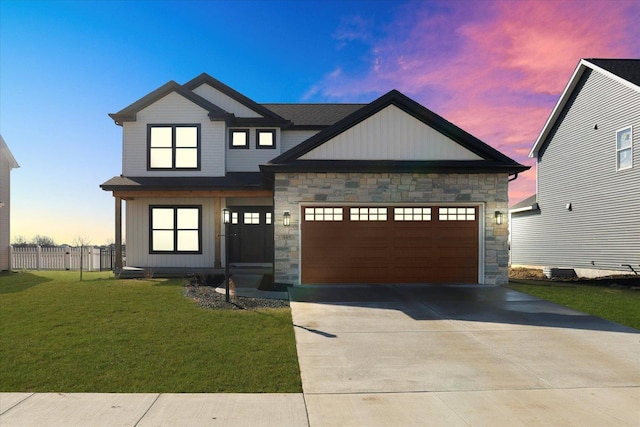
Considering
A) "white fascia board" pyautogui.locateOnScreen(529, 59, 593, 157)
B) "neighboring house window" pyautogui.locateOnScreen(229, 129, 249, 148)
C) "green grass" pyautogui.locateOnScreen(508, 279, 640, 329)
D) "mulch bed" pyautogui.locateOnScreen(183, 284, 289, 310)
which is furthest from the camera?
"white fascia board" pyautogui.locateOnScreen(529, 59, 593, 157)

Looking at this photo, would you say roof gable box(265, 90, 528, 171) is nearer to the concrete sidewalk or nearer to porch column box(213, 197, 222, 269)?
porch column box(213, 197, 222, 269)

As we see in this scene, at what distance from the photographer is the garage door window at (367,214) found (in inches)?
538

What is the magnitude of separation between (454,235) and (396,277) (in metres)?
2.25

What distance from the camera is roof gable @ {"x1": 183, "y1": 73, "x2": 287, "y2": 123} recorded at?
61.1 ft

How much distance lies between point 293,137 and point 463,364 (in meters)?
14.3

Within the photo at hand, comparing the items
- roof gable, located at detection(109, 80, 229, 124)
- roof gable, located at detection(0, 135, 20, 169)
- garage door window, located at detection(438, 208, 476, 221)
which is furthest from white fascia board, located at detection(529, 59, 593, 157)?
roof gable, located at detection(0, 135, 20, 169)

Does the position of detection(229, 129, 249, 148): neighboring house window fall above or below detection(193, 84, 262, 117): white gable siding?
below

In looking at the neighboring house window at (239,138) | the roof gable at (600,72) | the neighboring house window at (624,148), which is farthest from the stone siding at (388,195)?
the roof gable at (600,72)

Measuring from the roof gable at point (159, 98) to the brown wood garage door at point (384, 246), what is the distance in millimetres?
6445

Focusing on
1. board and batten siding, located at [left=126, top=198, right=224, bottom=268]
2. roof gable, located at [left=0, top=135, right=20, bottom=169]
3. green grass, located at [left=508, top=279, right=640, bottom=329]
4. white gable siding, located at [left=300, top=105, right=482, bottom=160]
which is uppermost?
roof gable, located at [left=0, top=135, right=20, bottom=169]

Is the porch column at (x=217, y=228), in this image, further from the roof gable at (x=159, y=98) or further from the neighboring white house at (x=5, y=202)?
the neighboring white house at (x=5, y=202)

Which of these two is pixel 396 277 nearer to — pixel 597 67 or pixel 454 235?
pixel 454 235

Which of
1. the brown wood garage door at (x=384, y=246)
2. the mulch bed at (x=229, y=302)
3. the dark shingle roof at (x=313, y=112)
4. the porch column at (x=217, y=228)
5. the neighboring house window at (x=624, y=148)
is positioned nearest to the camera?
the mulch bed at (x=229, y=302)

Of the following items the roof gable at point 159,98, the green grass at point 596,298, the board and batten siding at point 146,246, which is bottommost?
the green grass at point 596,298
